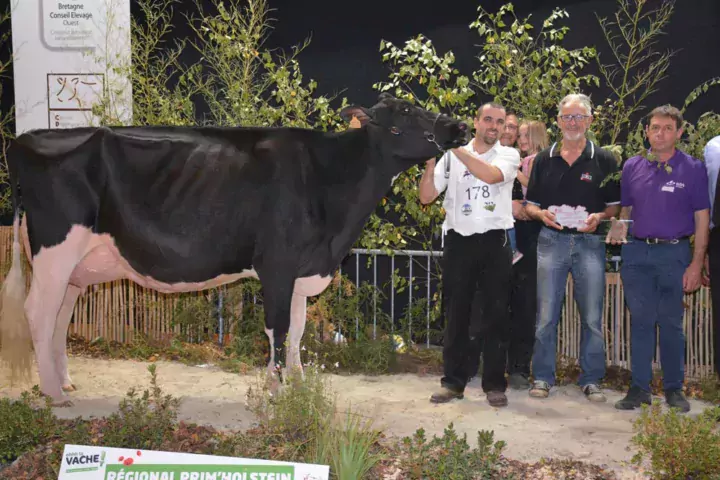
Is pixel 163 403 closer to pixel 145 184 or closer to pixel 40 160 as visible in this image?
pixel 145 184

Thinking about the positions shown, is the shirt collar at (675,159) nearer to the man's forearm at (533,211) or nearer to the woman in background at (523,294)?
the man's forearm at (533,211)

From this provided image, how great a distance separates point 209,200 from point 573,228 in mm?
2362

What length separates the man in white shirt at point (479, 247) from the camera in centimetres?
451

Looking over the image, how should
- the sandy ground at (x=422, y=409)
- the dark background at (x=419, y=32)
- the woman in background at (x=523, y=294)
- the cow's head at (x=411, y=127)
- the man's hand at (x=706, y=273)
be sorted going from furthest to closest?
the dark background at (x=419, y=32) → the woman in background at (x=523, y=294) → the man's hand at (x=706, y=273) → the cow's head at (x=411, y=127) → the sandy ground at (x=422, y=409)

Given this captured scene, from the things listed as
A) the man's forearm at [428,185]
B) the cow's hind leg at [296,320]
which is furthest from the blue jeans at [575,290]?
the cow's hind leg at [296,320]

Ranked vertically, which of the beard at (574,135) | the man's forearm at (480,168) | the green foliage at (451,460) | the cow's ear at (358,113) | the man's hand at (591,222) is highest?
the cow's ear at (358,113)

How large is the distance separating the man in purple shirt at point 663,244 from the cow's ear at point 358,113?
1722mm

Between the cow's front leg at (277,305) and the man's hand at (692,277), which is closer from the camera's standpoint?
the cow's front leg at (277,305)

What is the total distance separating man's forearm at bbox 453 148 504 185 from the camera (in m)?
4.35

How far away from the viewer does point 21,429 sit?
374 centimetres

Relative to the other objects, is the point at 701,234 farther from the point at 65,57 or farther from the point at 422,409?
the point at 65,57

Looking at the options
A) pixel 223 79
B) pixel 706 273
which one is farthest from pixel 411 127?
pixel 223 79

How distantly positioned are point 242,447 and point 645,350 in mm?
2708

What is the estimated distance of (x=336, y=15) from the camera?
7.03m
